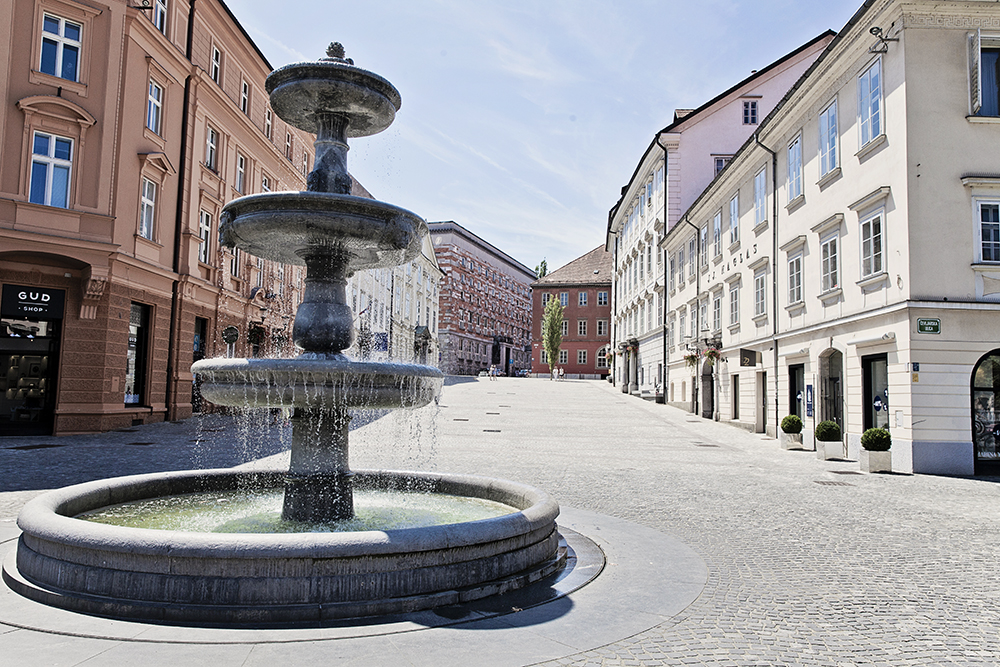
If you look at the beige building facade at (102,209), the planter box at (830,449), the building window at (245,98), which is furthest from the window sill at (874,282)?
the building window at (245,98)

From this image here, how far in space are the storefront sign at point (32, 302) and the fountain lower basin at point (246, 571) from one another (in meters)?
15.4

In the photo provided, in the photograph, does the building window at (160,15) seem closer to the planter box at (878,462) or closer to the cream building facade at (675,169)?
the planter box at (878,462)

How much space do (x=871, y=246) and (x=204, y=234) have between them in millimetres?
21814

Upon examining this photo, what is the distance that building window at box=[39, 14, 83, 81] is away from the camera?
18219mm

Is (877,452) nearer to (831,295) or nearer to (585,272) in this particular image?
(831,295)

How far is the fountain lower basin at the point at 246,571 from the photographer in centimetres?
446

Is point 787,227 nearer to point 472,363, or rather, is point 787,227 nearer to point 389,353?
point 389,353

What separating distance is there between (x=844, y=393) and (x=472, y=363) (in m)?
85.4

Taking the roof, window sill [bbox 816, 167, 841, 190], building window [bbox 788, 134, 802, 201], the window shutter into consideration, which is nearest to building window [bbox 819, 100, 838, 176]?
window sill [bbox 816, 167, 841, 190]

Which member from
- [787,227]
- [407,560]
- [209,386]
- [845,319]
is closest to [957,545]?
[407,560]

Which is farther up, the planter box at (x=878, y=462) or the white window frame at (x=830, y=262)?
the white window frame at (x=830, y=262)

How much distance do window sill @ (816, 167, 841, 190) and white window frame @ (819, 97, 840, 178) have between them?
0.10 meters

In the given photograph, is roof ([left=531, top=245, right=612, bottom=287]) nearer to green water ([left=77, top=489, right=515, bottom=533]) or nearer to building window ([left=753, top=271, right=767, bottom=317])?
building window ([left=753, top=271, right=767, bottom=317])

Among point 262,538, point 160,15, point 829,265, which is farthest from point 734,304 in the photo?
point 262,538
